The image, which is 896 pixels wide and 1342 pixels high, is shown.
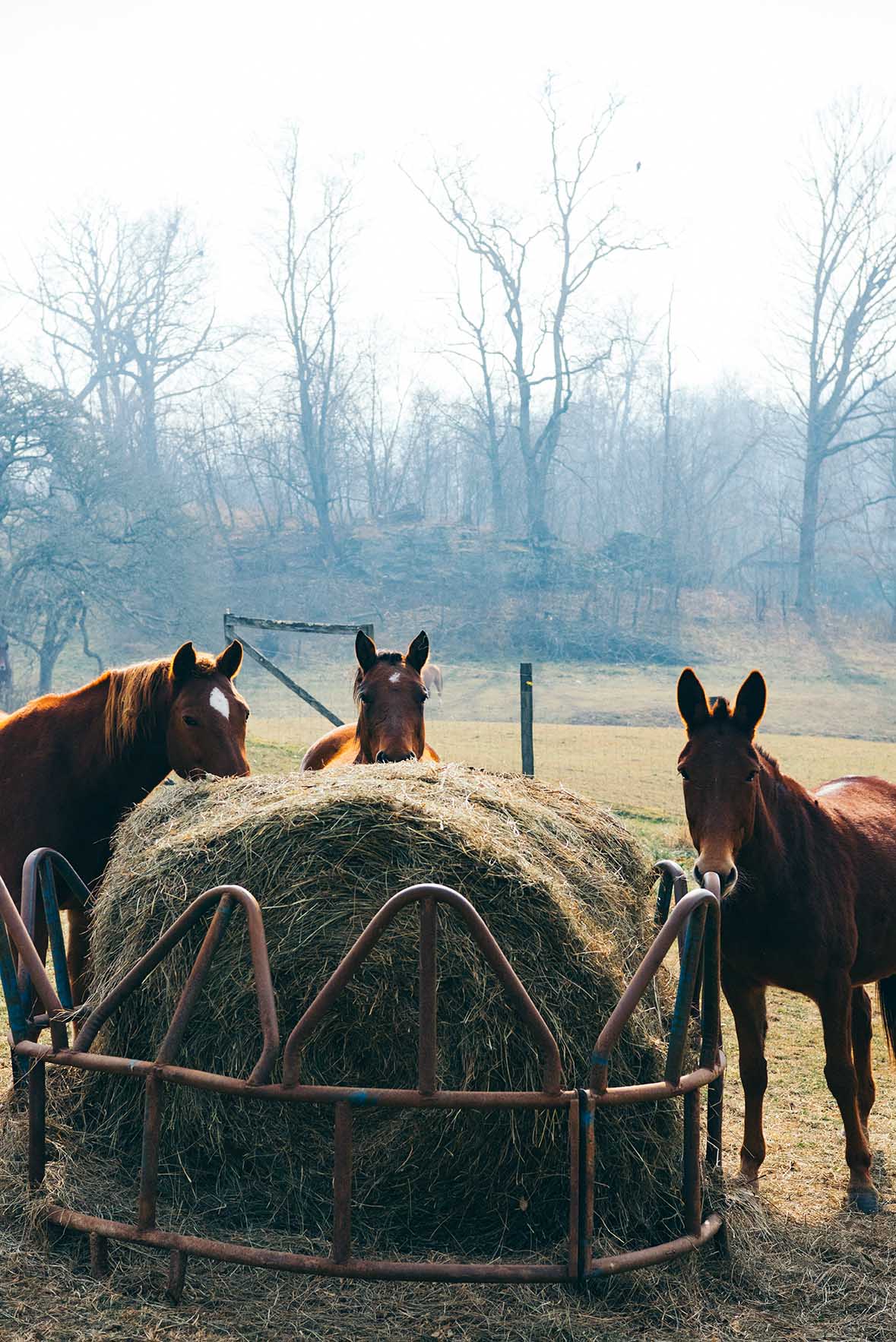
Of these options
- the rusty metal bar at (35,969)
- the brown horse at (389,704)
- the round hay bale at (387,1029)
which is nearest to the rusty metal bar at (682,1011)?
the round hay bale at (387,1029)

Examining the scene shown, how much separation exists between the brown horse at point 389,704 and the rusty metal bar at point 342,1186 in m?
3.07

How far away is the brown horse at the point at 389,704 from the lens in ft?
19.3

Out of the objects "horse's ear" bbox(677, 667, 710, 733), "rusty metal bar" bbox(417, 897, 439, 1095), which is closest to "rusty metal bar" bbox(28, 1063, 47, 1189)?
"rusty metal bar" bbox(417, 897, 439, 1095)

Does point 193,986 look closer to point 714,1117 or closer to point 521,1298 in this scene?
point 521,1298

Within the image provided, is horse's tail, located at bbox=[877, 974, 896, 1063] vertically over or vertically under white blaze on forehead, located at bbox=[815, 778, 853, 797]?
under

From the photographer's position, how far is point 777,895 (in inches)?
164

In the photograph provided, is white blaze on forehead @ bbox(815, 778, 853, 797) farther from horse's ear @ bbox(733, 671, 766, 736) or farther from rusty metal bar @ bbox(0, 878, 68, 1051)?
rusty metal bar @ bbox(0, 878, 68, 1051)

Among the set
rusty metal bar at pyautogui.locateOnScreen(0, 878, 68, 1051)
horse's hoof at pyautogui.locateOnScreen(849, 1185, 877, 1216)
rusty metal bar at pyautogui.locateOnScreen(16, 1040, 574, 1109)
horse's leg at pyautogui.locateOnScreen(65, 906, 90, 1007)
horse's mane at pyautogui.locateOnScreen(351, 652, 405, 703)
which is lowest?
horse's hoof at pyautogui.locateOnScreen(849, 1185, 877, 1216)

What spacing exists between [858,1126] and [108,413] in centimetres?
4458

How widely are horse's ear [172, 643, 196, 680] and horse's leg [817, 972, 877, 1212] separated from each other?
305 cm

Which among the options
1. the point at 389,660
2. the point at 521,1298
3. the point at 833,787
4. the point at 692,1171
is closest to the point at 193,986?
the point at 521,1298

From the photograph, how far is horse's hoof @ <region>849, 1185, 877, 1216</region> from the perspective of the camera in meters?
3.90

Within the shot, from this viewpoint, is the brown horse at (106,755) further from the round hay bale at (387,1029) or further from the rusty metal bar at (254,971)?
the rusty metal bar at (254,971)

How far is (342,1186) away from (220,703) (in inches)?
101
